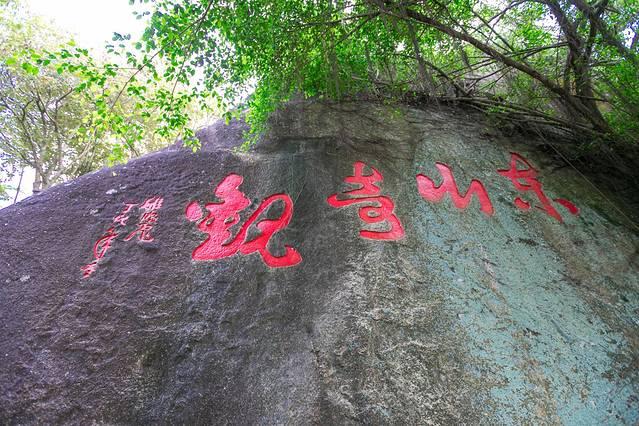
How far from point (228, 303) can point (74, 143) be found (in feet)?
36.5

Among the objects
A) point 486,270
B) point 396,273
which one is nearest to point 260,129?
point 396,273

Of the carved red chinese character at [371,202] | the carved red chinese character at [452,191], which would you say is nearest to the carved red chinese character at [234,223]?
the carved red chinese character at [371,202]

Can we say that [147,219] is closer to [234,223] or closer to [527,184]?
[234,223]

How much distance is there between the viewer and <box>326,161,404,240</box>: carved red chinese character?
336 cm

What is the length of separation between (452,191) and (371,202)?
1.04 metres

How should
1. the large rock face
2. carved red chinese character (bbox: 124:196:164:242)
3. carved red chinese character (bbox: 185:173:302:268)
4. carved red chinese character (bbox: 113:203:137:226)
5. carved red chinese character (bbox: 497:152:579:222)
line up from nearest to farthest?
the large rock face → carved red chinese character (bbox: 185:173:302:268) → carved red chinese character (bbox: 124:196:164:242) → carved red chinese character (bbox: 113:203:137:226) → carved red chinese character (bbox: 497:152:579:222)

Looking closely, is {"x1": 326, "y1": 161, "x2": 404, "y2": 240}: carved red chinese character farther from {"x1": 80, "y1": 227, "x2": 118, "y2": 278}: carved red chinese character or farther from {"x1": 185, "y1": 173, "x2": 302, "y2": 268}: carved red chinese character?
{"x1": 80, "y1": 227, "x2": 118, "y2": 278}: carved red chinese character

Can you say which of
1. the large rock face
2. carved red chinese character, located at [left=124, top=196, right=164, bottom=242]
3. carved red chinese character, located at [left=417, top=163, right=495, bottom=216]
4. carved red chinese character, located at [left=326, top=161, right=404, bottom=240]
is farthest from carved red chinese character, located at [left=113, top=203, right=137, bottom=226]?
carved red chinese character, located at [left=417, top=163, right=495, bottom=216]

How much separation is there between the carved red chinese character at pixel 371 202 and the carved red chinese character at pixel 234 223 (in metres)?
0.61

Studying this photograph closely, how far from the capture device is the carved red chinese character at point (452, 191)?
3875 mm

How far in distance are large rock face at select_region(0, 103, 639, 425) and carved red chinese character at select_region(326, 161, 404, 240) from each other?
23 millimetres

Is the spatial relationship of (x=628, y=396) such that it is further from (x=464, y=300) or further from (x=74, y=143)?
(x=74, y=143)

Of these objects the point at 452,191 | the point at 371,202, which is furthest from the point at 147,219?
the point at 452,191

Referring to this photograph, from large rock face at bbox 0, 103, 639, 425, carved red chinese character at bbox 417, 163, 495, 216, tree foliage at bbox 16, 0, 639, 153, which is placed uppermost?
tree foliage at bbox 16, 0, 639, 153
